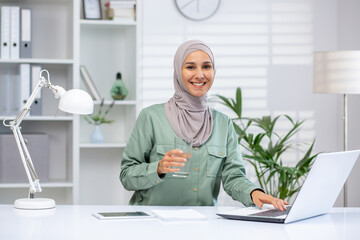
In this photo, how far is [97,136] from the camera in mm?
3588

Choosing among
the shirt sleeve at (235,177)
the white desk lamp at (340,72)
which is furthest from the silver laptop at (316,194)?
the white desk lamp at (340,72)

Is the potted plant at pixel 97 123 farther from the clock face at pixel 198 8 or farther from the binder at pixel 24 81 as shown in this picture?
the clock face at pixel 198 8

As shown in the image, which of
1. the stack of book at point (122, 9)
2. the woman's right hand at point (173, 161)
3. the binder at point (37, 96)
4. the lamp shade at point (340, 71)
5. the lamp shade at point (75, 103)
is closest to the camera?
the woman's right hand at point (173, 161)

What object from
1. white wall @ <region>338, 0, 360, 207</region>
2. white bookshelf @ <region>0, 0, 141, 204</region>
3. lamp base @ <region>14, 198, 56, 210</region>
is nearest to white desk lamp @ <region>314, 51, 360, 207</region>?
white wall @ <region>338, 0, 360, 207</region>

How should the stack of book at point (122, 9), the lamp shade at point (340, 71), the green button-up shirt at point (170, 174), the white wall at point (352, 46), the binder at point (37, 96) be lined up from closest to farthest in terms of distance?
1. the green button-up shirt at point (170, 174)
2. the lamp shade at point (340, 71)
3. the binder at point (37, 96)
4. the stack of book at point (122, 9)
5. the white wall at point (352, 46)

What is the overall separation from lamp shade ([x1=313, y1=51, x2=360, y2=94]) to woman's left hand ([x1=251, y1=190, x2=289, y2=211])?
1.52m

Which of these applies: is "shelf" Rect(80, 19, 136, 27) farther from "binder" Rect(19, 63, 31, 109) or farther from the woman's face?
the woman's face

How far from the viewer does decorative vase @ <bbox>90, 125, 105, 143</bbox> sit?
3.58m

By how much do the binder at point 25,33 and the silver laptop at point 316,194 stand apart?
6.73 ft

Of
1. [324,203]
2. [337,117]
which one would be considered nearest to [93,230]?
[324,203]

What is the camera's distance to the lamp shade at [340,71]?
333 centimetres

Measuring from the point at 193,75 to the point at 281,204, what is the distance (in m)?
0.69

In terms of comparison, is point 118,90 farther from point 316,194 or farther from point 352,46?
point 316,194

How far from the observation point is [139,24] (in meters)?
3.56
